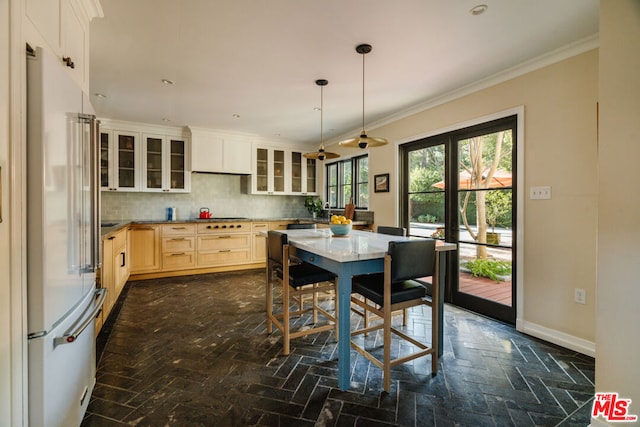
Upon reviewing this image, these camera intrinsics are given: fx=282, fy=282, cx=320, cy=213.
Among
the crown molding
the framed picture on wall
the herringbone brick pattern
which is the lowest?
the herringbone brick pattern

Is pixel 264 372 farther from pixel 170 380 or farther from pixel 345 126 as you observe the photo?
pixel 345 126

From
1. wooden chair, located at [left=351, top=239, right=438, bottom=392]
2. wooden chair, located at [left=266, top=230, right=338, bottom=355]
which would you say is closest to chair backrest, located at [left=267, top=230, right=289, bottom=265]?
wooden chair, located at [left=266, top=230, right=338, bottom=355]

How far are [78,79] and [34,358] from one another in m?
1.52

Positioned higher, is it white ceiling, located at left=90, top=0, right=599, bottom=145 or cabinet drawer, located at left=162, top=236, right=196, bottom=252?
white ceiling, located at left=90, top=0, right=599, bottom=145

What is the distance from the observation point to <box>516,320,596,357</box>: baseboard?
7.27 feet

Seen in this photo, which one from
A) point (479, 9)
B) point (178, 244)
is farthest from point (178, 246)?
point (479, 9)

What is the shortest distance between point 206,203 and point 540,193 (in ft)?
16.7

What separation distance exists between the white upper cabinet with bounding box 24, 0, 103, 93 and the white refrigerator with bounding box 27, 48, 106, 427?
142 mm

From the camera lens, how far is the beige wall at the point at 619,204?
1.35 metres

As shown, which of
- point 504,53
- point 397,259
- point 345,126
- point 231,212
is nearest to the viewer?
point 397,259

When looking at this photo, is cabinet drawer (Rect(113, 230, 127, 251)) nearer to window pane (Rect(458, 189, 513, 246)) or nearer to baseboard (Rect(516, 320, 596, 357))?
window pane (Rect(458, 189, 513, 246))

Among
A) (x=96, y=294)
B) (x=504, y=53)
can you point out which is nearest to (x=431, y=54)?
(x=504, y=53)

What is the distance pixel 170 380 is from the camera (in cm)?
190

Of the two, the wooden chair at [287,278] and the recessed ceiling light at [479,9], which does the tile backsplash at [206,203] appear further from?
the recessed ceiling light at [479,9]
